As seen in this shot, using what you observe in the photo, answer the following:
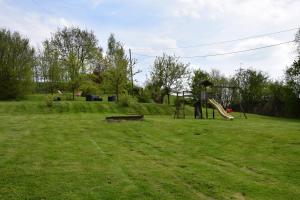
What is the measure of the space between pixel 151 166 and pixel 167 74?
A: 107 feet

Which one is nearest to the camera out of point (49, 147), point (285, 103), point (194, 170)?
point (194, 170)

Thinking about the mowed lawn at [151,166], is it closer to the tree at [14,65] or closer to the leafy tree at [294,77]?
the tree at [14,65]

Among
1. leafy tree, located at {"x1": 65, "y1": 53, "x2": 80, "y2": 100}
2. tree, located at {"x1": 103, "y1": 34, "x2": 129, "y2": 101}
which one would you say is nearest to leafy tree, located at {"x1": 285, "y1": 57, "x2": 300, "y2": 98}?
tree, located at {"x1": 103, "y1": 34, "x2": 129, "y2": 101}

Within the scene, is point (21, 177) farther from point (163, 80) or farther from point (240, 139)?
point (163, 80)

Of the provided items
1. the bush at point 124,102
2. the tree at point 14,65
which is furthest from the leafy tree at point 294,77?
the tree at point 14,65

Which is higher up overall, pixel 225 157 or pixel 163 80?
pixel 163 80

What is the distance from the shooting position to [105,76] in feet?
115

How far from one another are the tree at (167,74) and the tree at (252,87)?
33.2 ft

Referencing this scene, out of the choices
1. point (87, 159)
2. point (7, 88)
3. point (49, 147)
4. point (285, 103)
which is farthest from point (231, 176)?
point (285, 103)

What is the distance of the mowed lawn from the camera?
526 cm

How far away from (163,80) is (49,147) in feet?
101

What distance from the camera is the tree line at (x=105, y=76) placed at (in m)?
34.1

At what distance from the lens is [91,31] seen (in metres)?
46.8

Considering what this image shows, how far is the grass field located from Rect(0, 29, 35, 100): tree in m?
25.3
